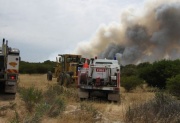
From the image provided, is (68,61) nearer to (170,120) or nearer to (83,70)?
(83,70)

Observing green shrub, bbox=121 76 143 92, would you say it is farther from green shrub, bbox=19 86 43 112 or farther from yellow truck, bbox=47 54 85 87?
green shrub, bbox=19 86 43 112

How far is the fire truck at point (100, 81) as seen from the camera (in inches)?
687

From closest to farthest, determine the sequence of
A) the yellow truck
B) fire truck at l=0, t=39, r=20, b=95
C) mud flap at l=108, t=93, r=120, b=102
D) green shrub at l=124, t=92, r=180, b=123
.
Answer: green shrub at l=124, t=92, r=180, b=123 < fire truck at l=0, t=39, r=20, b=95 < mud flap at l=108, t=93, r=120, b=102 < the yellow truck

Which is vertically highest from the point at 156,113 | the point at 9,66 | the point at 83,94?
the point at 9,66

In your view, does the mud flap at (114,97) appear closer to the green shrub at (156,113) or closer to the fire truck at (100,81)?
the fire truck at (100,81)

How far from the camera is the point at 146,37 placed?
4856 centimetres

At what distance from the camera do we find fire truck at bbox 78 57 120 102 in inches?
687

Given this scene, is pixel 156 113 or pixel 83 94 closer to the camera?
pixel 156 113

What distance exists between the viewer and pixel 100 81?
58.7 ft

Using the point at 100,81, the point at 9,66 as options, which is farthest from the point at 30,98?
the point at 100,81

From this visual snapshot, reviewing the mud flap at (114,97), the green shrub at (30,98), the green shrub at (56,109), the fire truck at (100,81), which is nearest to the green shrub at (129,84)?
the fire truck at (100,81)

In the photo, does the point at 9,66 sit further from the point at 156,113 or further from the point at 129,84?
the point at 129,84

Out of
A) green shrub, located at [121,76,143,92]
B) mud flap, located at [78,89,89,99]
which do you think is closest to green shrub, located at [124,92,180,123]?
mud flap, located at [78,89,89,99]

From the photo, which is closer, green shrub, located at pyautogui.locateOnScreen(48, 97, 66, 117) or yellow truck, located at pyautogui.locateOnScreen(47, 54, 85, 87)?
green shrub, located at pyautogui.locateOnScreen(48, 97, 66, 117)
